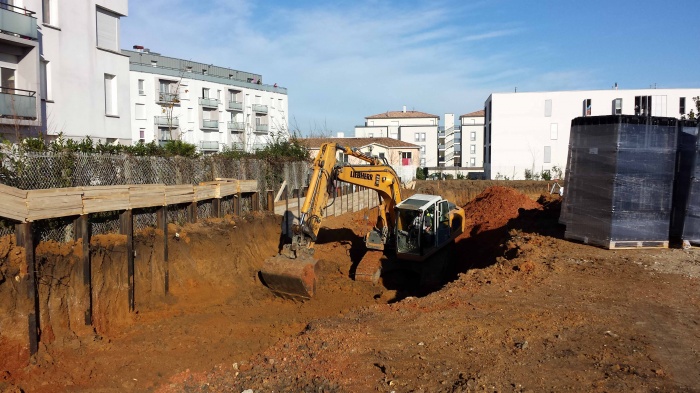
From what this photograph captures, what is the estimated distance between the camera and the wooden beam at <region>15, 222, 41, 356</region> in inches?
344

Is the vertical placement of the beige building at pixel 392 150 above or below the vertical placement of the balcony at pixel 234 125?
below

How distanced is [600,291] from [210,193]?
1025 cm

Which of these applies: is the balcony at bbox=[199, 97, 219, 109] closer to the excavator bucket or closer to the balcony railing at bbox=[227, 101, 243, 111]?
the balcony railing at bbox=[227, 101, 243, 111]

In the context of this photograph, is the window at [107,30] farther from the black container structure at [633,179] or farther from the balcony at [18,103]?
the black container structure at [633,179]

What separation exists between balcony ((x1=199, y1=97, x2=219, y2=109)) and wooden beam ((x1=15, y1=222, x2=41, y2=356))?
1583 inches

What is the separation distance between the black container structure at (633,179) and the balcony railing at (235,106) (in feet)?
134

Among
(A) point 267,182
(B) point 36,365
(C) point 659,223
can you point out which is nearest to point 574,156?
(C) point 659,223

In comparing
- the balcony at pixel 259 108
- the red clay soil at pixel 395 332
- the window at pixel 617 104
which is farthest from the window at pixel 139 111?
the window at pixel 617 104

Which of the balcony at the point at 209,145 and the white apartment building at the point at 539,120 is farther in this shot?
the white apartment building at the point at 539,120

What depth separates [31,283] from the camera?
8.80 m

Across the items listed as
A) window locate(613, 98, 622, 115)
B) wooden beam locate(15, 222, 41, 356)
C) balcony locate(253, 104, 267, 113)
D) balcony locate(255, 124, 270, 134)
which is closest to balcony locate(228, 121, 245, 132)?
balcony locate(255, 124, 270, 134)

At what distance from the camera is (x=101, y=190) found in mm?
11000

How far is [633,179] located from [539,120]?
42782mm

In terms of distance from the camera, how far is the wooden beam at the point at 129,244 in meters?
11.5
